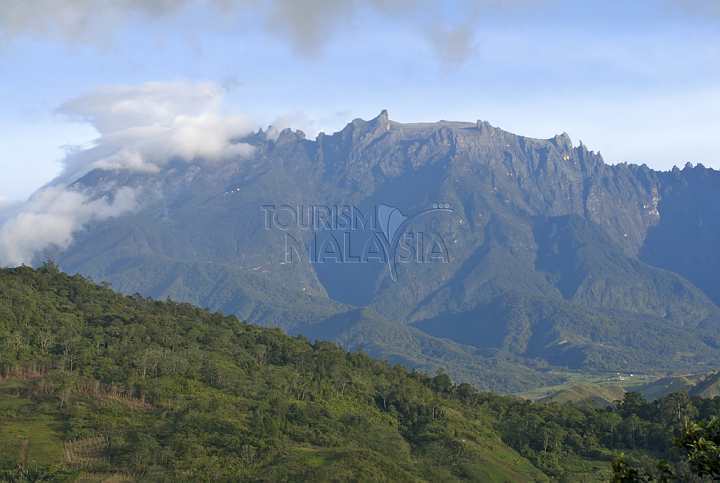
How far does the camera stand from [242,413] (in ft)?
342

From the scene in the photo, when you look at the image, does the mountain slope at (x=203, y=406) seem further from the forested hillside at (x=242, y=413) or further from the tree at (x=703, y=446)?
the tree at (x=703, y=446)

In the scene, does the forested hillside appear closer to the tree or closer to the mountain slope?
the mountain slope

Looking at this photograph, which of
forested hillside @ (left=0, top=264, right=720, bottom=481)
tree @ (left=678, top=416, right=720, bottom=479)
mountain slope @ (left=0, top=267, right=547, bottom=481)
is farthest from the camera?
forested hillside @ (left=0, top=264, right=720, bottom=481)

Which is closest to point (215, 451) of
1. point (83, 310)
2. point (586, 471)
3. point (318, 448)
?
point (318, 448)

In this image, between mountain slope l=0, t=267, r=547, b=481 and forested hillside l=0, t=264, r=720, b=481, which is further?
forested hillside l=0, t=264, r=720, b=481

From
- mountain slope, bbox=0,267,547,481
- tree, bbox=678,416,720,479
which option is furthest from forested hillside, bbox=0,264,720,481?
tree, bbox=678,416,720,479

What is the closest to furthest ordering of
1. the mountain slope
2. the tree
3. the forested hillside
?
the tree
the mountain slope
the forested hillside

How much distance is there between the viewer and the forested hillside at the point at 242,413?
89938 mm

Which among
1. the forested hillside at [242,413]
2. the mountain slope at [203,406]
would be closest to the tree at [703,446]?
the forested hillside at [242,413]

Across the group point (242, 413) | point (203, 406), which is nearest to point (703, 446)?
point (203, 406)

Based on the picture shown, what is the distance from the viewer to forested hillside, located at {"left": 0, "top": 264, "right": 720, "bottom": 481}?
3541 inches

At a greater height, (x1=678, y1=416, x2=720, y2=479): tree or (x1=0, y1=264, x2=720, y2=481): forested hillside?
(x1=678, y1=416, x2=720, y2=479): tree

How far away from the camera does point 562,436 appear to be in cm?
11956

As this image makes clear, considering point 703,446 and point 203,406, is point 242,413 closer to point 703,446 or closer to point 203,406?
point 203,406
